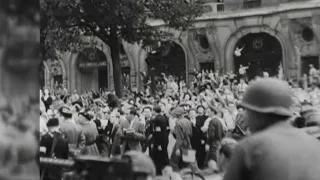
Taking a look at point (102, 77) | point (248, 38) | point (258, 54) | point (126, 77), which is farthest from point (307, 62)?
point (102, 77)

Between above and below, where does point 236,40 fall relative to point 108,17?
below

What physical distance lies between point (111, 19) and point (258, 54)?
514 inches

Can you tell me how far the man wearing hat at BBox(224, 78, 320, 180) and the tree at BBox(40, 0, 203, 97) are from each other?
874 inches

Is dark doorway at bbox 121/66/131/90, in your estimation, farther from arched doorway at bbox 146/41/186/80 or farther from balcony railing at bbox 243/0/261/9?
balcony railing at bbox 243/0/261/9

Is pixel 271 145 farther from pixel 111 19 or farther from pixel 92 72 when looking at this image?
pixel 92 72

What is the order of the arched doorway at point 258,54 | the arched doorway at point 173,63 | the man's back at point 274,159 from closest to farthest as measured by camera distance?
the man's back at point 274,159 → the arched doorway at point 258,54 → the arched doorway at point 173,63

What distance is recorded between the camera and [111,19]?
26438 millimetres

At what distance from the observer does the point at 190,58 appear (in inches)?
1551

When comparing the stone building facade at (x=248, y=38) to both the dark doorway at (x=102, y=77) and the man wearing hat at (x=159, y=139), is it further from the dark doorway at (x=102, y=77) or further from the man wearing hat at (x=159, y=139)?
the man wearing hat at (x=159, y=139)

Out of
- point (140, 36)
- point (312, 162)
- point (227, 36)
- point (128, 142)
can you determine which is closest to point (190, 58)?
point (227, 36)

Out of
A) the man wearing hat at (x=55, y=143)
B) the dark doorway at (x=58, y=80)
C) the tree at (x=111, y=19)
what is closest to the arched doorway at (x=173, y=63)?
the dark doorway at (x=58, y=80)

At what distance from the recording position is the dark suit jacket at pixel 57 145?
929cm

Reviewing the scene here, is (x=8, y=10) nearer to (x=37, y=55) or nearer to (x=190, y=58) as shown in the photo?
(x=37, y=55)

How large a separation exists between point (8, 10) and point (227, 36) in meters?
37.0
